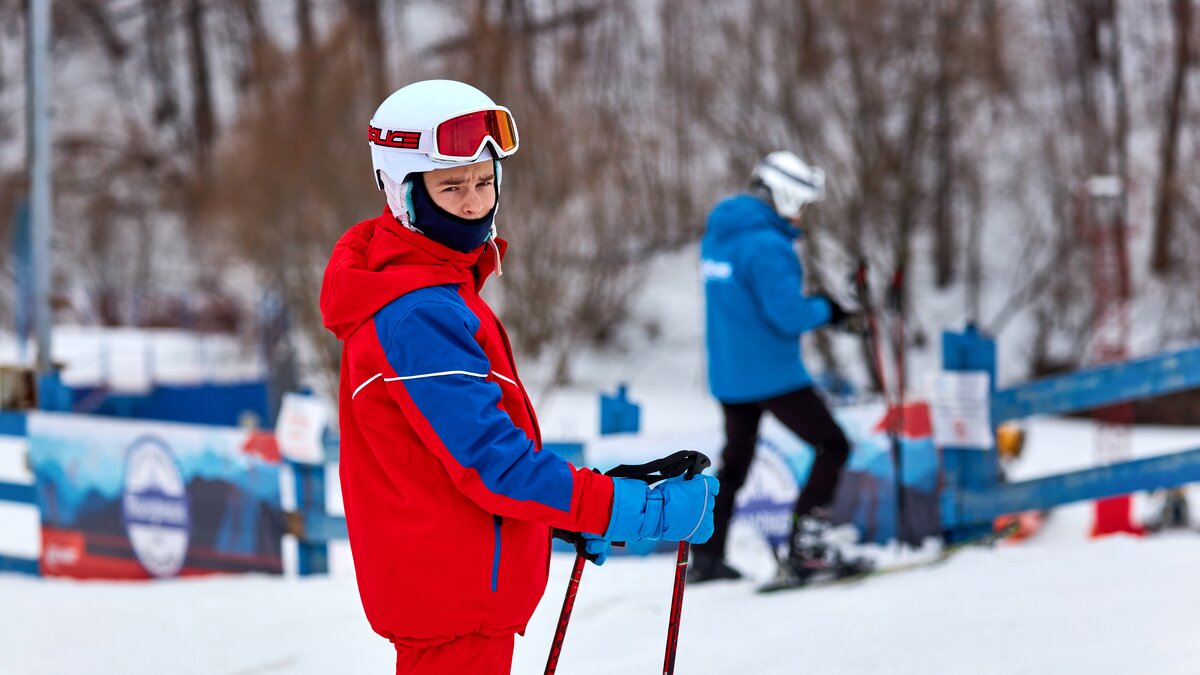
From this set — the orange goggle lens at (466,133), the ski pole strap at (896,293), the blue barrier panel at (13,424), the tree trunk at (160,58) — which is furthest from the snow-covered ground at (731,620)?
the tree trunk at (160,58)

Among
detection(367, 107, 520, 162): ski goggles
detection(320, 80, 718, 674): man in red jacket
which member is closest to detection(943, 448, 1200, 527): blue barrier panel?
detection(320, 80, 718, 674): man in red jacket

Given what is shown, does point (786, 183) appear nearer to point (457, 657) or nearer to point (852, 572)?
point (852, 572)

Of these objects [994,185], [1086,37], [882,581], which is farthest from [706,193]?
[882,581]

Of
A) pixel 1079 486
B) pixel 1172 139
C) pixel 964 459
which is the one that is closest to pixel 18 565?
pixel 964 459

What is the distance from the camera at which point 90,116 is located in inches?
1486

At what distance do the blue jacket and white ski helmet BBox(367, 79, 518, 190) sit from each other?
285cm

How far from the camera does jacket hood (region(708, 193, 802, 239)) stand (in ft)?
17.3

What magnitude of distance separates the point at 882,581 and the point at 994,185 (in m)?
19.0

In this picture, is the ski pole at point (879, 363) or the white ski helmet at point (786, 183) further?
the ski pole at point (879, 363)

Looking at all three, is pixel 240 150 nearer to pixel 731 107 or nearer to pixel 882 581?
pixel 731 107

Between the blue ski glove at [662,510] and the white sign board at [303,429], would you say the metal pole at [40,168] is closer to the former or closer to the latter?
the white sign board at [303,429]

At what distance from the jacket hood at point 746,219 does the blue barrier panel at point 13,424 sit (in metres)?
4.72

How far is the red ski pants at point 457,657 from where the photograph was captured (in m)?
2.37

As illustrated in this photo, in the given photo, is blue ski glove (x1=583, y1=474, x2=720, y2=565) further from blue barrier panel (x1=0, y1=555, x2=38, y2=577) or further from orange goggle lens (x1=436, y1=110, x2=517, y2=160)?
blue barrier panel (x1=0, y1=555, x2=38, y2=577)
